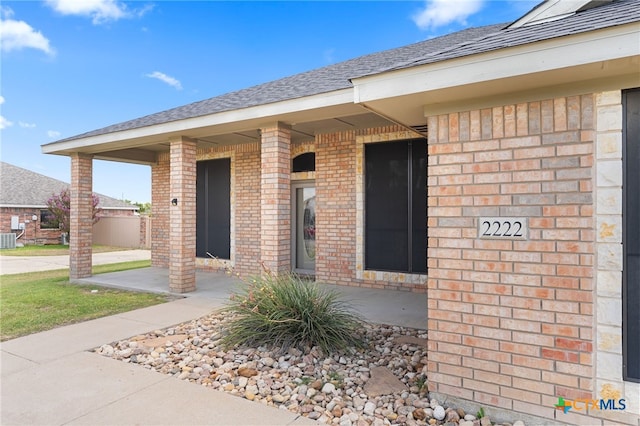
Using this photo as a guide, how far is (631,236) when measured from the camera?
7.99ft

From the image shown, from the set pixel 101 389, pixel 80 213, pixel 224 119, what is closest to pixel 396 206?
pixel 224 119

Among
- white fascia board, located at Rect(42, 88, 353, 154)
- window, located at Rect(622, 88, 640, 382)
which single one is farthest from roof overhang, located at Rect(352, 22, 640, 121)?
white fascia board, located at Rect(42, 88, 353, 154)

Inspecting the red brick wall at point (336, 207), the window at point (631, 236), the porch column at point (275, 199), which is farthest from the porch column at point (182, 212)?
the window at point (631, 236)

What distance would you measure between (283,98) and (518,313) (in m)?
4.25

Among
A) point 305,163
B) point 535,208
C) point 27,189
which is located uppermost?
point 27,189

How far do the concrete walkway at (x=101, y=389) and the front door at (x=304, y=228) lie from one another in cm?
358

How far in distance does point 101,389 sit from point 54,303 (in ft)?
14.7

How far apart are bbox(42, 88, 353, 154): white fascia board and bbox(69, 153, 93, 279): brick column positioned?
509 mm

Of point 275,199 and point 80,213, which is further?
point 80,213

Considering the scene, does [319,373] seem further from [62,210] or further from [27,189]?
[27,189]

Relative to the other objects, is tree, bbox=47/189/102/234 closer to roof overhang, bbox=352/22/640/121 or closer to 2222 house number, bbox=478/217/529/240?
roof overhang, bbox=352/22/640/121

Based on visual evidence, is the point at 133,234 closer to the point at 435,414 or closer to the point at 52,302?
the point at 52,302

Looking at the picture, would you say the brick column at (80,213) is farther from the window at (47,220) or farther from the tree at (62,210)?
the window at (47,220)

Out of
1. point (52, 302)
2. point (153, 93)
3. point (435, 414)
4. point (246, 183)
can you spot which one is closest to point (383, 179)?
point (246, 183)
